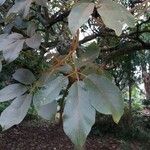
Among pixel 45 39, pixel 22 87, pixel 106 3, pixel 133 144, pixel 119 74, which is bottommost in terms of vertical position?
A: pixel 133 144

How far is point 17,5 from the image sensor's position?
2.46 ft

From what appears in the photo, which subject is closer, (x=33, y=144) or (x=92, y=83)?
(x=92, y=83)

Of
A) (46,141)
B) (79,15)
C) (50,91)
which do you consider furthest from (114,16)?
(46,141)

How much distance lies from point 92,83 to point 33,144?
5.18 metres

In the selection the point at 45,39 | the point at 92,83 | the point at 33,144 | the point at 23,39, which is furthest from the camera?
the point at 33,144

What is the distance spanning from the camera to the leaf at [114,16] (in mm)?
570

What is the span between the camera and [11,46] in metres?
0.72

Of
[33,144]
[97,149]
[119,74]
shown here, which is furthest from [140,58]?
[33,144]

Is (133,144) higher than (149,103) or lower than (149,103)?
higher

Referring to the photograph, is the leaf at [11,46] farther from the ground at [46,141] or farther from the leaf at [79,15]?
the ground at [46,141]

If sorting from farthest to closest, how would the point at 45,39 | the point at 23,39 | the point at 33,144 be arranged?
1. the point at 33,144
2. the point at 45,39
3. the point at 23,39

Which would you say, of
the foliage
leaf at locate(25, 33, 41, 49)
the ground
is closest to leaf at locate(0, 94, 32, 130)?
the foliage

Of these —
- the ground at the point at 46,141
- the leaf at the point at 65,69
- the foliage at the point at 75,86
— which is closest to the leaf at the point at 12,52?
the foliage at the point at 75,86

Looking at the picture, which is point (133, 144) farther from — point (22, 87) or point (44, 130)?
point (22, 87)
